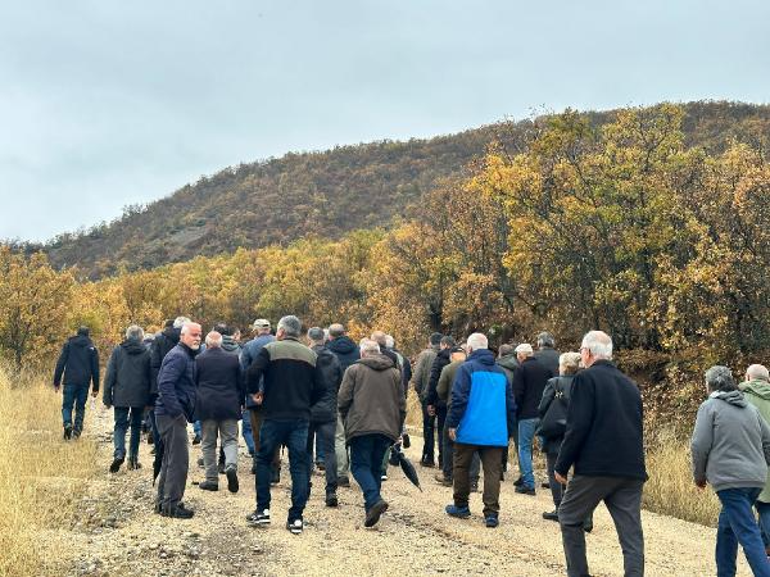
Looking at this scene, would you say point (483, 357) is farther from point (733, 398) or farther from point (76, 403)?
point (76, 403)

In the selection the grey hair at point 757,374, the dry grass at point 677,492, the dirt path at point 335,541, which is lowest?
the dry grass at point 677,492

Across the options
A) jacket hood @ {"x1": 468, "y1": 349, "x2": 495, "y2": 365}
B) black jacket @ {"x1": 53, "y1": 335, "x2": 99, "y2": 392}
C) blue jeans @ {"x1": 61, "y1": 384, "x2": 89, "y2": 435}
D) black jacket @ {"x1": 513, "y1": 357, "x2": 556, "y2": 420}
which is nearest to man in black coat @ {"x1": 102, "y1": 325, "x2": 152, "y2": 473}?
black jacket @ {"x1": 53, "y1": 335, "x2": 99, "y2": 392}

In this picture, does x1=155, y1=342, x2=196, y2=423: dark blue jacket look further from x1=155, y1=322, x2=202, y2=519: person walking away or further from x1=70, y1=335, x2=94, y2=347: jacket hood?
x1=70, y1=335, x2=94, y2=347: jacket hood

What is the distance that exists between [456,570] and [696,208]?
1273 cm

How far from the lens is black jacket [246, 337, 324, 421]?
8.57 m

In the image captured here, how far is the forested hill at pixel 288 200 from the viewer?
86.1m

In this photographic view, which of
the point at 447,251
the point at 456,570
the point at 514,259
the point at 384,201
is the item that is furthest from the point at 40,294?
the point at 384,201

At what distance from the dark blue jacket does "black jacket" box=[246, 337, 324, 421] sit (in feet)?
2.95

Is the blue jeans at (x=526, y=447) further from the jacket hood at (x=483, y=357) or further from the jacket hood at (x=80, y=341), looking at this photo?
the jacket hood at (x=80, y=341)

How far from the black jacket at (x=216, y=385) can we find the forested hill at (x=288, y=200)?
6696 cm

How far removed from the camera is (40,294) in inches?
1080

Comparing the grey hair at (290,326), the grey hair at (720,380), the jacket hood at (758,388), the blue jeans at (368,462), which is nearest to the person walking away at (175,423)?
the grey hair at (290,326)

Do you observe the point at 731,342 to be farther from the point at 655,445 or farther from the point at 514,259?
the point at 514,259

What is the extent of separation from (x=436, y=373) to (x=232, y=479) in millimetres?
3479
